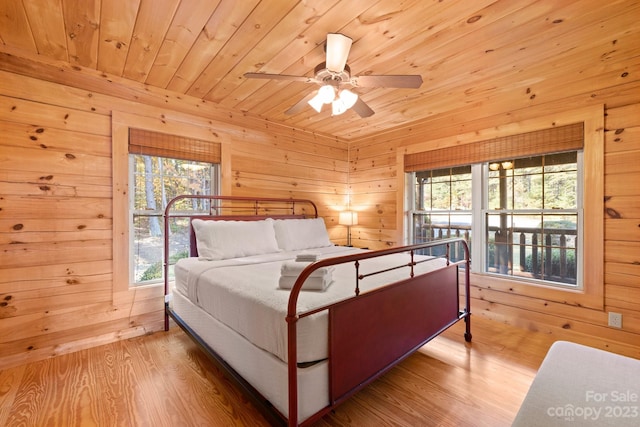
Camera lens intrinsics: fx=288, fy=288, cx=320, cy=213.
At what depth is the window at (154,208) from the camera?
282 centimetres

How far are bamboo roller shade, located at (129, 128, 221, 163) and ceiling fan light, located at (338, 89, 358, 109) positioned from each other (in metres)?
1.78

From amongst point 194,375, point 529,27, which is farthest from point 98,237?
point 529,27

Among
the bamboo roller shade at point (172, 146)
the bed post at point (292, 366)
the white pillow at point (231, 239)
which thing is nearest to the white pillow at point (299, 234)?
the white pillow at point (231, 239)

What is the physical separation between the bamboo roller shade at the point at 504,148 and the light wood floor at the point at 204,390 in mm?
1776

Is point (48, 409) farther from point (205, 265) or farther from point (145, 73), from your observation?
point (145, 73)

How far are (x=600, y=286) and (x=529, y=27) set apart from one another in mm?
2162

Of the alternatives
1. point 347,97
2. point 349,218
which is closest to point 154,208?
point 347,97

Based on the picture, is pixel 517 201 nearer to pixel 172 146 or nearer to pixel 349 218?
pixel 349 218

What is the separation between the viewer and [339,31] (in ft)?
6.39

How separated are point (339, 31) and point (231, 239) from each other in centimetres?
195

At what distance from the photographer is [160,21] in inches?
74.5

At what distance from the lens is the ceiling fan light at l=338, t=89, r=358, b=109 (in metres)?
2.03

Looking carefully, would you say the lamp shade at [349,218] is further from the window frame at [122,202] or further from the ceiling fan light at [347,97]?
the window frame at [122,202]

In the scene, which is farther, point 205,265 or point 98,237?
point 98,237
